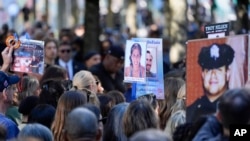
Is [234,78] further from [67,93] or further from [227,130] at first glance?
[67,93]

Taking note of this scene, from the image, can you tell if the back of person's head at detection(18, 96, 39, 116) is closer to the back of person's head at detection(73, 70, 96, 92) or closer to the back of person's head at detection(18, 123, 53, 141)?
the back of person's head at detection(73, 70, 96, 92)

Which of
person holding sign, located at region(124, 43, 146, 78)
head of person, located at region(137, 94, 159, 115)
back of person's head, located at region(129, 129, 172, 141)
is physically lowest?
head of person, located at region(137, 94, 159, 115)

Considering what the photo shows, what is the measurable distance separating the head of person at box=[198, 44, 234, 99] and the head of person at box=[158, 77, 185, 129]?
99.3 inches

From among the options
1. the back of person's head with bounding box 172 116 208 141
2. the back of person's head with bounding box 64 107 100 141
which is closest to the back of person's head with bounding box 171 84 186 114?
the back of person's head with bounding box 172 116 208 141

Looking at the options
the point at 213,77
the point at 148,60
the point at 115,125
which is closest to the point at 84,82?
the point at 148,60

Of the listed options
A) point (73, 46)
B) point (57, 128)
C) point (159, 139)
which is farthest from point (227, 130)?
point (73, 46)

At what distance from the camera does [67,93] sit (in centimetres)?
1141

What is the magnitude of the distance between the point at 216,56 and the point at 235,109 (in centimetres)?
123

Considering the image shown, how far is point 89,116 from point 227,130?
1.18 meters

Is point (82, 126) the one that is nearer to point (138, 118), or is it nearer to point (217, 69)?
point (138, 118)

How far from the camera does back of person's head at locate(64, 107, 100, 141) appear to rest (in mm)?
9141

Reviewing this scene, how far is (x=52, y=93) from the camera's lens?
43.6 ft

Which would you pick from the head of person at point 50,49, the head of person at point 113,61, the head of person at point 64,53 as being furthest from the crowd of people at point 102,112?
the head of person at point 64,53

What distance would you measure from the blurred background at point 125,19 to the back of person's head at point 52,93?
6511mm
